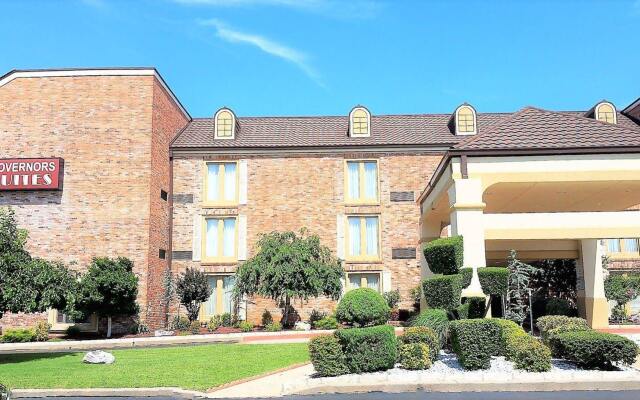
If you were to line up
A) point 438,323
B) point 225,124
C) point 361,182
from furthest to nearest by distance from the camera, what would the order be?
point 225,124 < point 361,182 < point 438,323

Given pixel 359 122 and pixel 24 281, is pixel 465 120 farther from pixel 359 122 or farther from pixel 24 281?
pixel 24 281

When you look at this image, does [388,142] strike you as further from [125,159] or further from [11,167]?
[11,167]

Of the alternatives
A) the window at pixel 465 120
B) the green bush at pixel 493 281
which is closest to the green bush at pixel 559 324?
the green bush at pixel 493 281

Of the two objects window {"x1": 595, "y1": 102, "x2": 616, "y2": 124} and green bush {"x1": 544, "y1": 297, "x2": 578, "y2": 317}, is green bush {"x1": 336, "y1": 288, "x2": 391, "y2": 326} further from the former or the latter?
window {"x1": 595, "y1": 102, "x2": 616, "y2": 124}

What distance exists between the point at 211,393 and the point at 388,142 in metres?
20.6

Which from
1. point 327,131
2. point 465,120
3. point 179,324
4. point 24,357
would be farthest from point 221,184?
point 24,357

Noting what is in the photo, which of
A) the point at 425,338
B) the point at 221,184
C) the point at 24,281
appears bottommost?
the point at 425,338

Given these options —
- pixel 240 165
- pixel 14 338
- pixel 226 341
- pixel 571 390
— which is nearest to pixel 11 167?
pixel 14 338

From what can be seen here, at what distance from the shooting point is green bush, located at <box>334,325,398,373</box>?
11.8 meters

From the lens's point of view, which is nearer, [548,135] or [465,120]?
[548,135]

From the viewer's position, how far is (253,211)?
29.2 meters

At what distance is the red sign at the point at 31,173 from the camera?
85.8ft

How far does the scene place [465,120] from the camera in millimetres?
30266

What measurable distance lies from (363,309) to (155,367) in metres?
5.35
